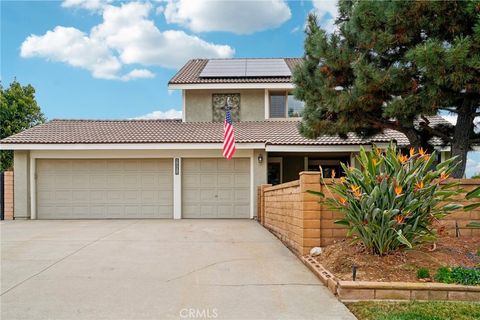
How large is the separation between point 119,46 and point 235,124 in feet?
18.9

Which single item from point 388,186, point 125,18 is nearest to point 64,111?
point 125,18

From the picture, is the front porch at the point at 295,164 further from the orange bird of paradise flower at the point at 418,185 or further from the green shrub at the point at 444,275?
the green shrub at the point at 444,275

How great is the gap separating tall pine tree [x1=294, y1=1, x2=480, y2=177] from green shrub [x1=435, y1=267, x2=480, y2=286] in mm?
3870

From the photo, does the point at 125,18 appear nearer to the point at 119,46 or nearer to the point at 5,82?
the point at 119,46

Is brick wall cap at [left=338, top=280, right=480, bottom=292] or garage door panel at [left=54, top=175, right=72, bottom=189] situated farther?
garage door panel at [left=54, top=175, right=72, bottom=189]

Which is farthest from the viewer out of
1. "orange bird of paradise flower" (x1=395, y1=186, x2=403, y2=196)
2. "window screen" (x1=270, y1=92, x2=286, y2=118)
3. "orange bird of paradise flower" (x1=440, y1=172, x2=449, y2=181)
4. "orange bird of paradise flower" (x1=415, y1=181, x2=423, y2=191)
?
"window screen" (x1=270, y1=92, x2=286, y2=118)

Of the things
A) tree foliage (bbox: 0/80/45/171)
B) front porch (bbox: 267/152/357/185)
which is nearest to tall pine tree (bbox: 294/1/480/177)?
front porch (bbox: 267/152/357/185)

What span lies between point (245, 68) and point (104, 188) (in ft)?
26.5

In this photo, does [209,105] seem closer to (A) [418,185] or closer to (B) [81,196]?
(B) [81,196]

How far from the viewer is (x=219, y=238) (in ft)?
32.6

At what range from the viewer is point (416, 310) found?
4.71 metres

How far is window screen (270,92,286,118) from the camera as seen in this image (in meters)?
18.0
